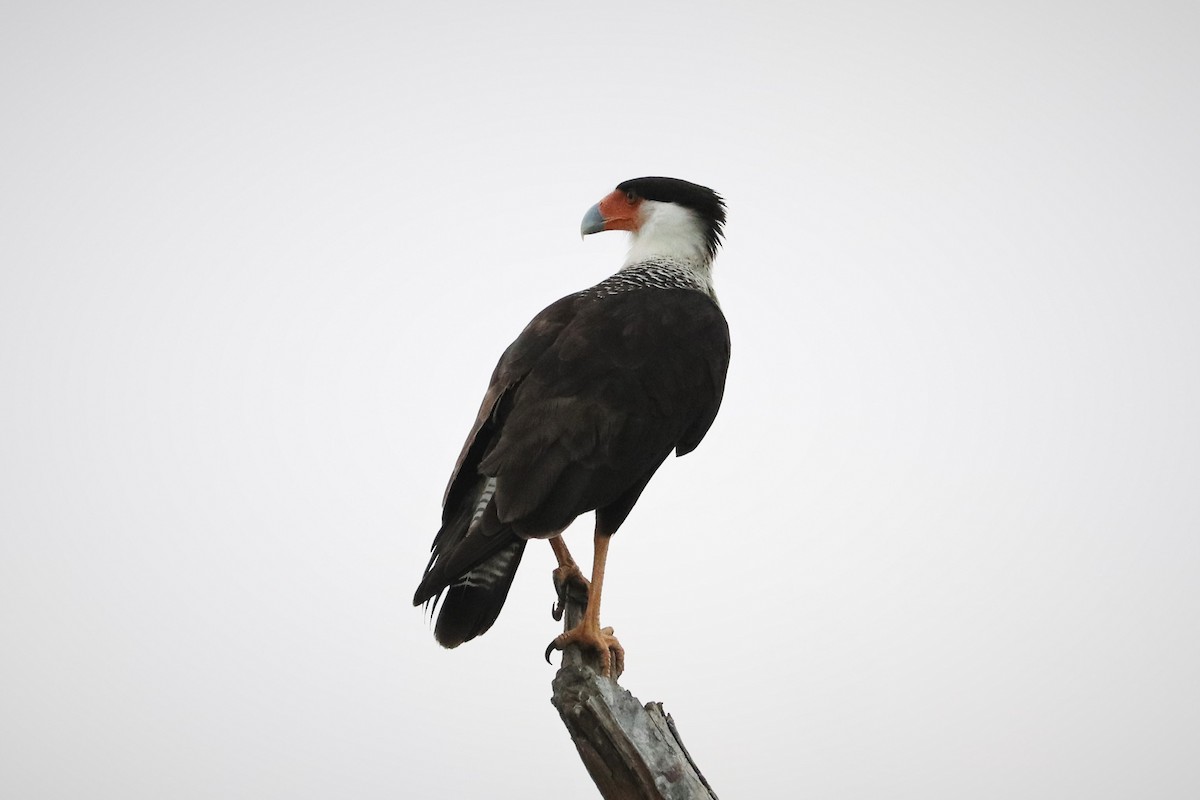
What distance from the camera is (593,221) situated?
484 cm

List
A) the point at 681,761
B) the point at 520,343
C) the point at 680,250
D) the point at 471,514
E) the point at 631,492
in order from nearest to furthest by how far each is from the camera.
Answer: the point at 681,761, the point at 471,514, the point at 631,492, the point at 520,343, the point at 680,250

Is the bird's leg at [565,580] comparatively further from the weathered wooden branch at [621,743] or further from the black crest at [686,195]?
the black crest at [686,195]

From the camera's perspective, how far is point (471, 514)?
11.5 feet

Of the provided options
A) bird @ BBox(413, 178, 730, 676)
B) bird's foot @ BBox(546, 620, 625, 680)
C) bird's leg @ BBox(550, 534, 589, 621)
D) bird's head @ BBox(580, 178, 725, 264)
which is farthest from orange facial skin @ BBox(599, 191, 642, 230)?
bird's foot @ BBox(546, 620, 625, 680)

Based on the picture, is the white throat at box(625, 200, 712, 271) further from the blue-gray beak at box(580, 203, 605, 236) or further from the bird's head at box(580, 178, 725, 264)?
the blue-gray beak at box(580, 203, 605, 236)

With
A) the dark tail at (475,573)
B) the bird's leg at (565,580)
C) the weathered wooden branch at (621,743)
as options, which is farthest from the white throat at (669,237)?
the weathered wooden branch at (621,743)

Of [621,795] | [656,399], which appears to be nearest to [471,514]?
[656,399]

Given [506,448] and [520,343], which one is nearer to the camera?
[506,448]

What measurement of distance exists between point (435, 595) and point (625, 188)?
7.83ft

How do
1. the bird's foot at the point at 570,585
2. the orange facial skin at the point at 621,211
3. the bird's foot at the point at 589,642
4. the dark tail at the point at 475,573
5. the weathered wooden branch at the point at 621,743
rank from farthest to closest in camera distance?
1. the orange facial skin at the point at 621,211
2. the bird's foot at the point at 570,585
3. the bird's foot at the point at 589,642
4. the dark tail at the point at 475,573
5. the weathered wooden branch at the point at 621,743

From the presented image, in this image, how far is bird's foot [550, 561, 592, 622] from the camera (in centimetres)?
397

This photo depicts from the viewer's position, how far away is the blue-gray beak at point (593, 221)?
483 centimetres

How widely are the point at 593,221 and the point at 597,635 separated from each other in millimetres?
2136

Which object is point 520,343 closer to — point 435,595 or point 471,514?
point 471,514
